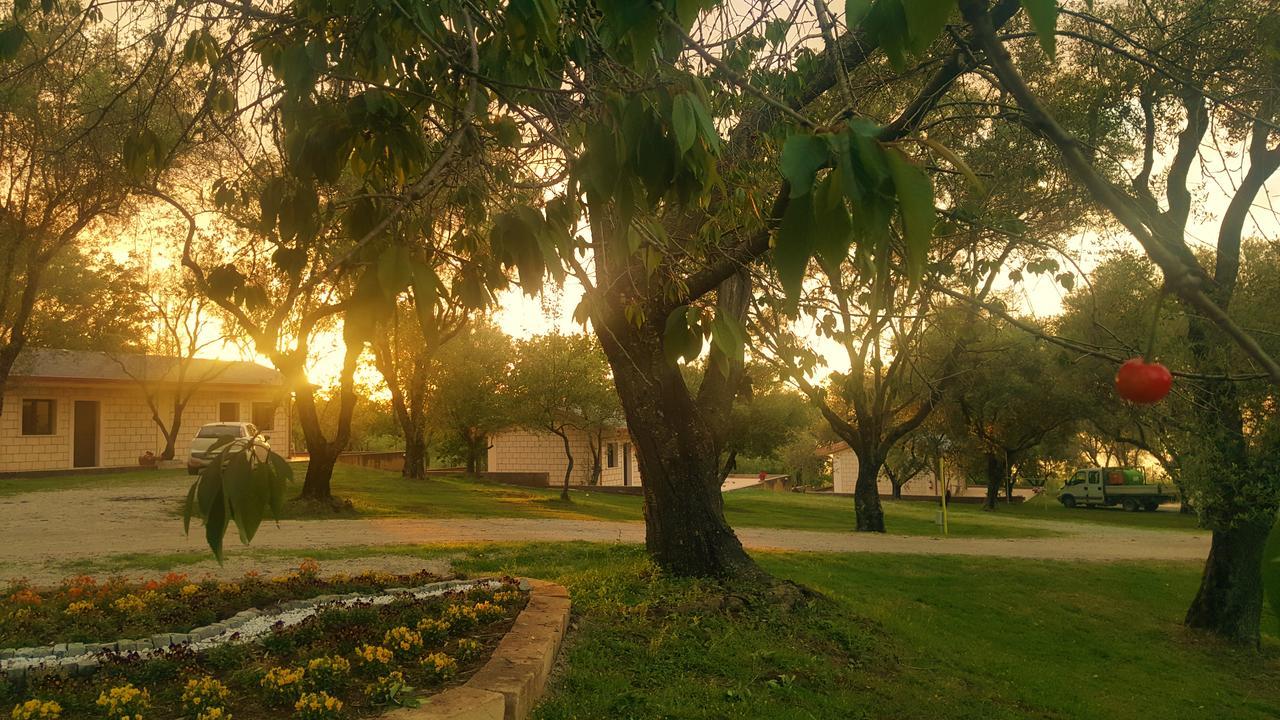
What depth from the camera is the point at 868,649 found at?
22.3 ft

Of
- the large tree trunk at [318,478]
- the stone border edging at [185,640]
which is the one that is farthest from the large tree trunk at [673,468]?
the large tree trunk at [318,478]

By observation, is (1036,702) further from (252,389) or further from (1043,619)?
(252,389)

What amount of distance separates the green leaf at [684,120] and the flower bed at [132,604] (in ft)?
16.7

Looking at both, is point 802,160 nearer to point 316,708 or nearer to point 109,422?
point 316,708

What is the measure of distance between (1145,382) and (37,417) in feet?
98.3

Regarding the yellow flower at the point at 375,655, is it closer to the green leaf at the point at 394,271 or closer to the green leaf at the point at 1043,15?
the green leaf at the point at 394,271

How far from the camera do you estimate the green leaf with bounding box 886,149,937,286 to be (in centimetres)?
84

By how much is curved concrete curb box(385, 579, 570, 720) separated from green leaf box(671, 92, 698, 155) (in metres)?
3.07

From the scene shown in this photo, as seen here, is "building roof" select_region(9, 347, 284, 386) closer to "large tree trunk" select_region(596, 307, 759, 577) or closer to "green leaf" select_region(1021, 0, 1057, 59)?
"large tree trunk" select_region(596, 307, 759, 577)

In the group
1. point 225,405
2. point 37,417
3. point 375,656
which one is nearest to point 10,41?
point 375,656

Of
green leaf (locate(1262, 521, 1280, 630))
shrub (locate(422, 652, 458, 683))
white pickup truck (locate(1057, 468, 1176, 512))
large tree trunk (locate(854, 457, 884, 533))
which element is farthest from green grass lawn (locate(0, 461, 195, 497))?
white pickup truck (locate(1057, 468, 1176, 512))

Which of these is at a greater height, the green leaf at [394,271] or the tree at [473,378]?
the tree at [473,378]

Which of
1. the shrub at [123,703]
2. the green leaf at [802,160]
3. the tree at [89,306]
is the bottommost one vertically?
the shrub at [123,703]

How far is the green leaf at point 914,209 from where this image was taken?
84 cm
